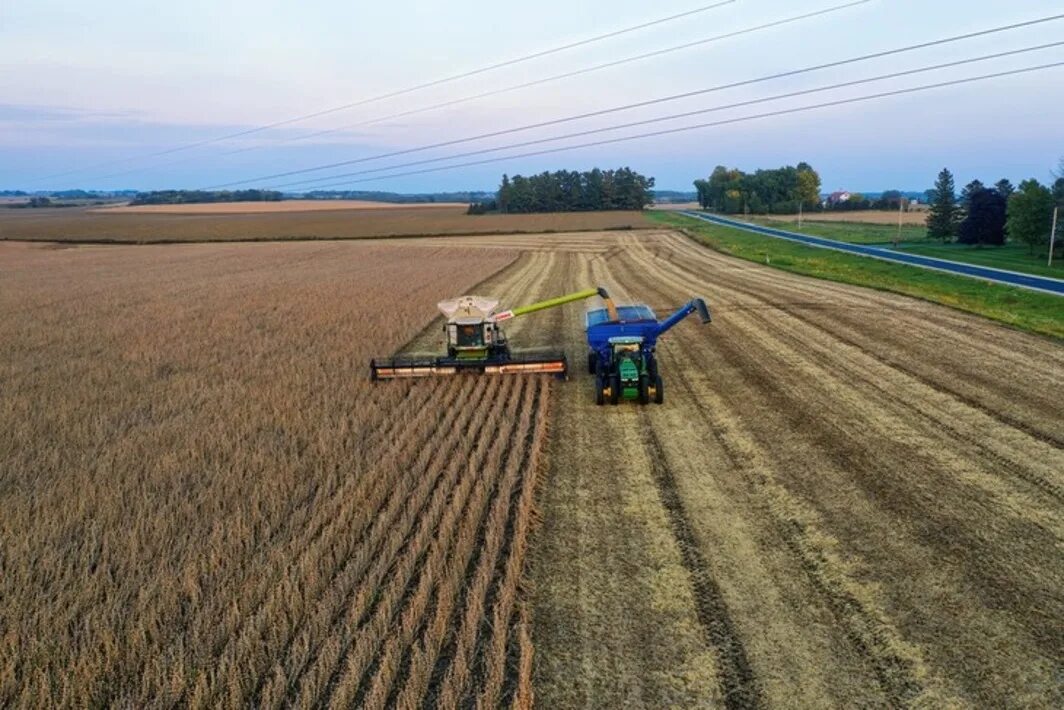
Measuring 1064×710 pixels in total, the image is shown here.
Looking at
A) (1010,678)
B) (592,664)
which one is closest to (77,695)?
(592,664)

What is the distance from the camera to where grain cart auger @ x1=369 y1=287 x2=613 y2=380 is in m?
15.6

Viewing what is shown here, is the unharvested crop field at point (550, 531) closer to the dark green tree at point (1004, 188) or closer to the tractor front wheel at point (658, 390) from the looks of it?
the tractor front wheel at point (658, 390)

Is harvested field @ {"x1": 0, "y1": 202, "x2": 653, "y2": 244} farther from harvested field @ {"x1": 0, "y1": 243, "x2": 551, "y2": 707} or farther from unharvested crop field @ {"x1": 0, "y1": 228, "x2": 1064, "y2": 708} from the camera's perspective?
unharvested crop field @ {"x1": 0, "y1": 228, "x2": 1064, "y2": 708}

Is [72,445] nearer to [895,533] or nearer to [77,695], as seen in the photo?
[77,695]

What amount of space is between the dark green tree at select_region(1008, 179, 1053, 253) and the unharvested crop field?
2786 cm

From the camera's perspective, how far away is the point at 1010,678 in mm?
6117

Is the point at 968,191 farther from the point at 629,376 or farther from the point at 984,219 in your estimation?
the point at 629,376

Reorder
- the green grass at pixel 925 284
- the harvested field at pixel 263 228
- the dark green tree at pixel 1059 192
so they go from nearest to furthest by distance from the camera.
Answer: the green grass at pixel 925 284, the dark green tree at pixel 1059 192, the harvested field at pixel 263 228

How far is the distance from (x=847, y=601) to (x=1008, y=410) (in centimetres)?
769

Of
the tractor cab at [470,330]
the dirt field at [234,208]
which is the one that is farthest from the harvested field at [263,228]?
the tractor cab at [470,330]

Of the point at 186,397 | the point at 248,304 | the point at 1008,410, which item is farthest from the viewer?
the point at 248,304

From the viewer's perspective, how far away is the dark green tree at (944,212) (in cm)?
5334

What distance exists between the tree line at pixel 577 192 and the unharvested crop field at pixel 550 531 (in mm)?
110958

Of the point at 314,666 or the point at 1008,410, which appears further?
the point at 1008,410
